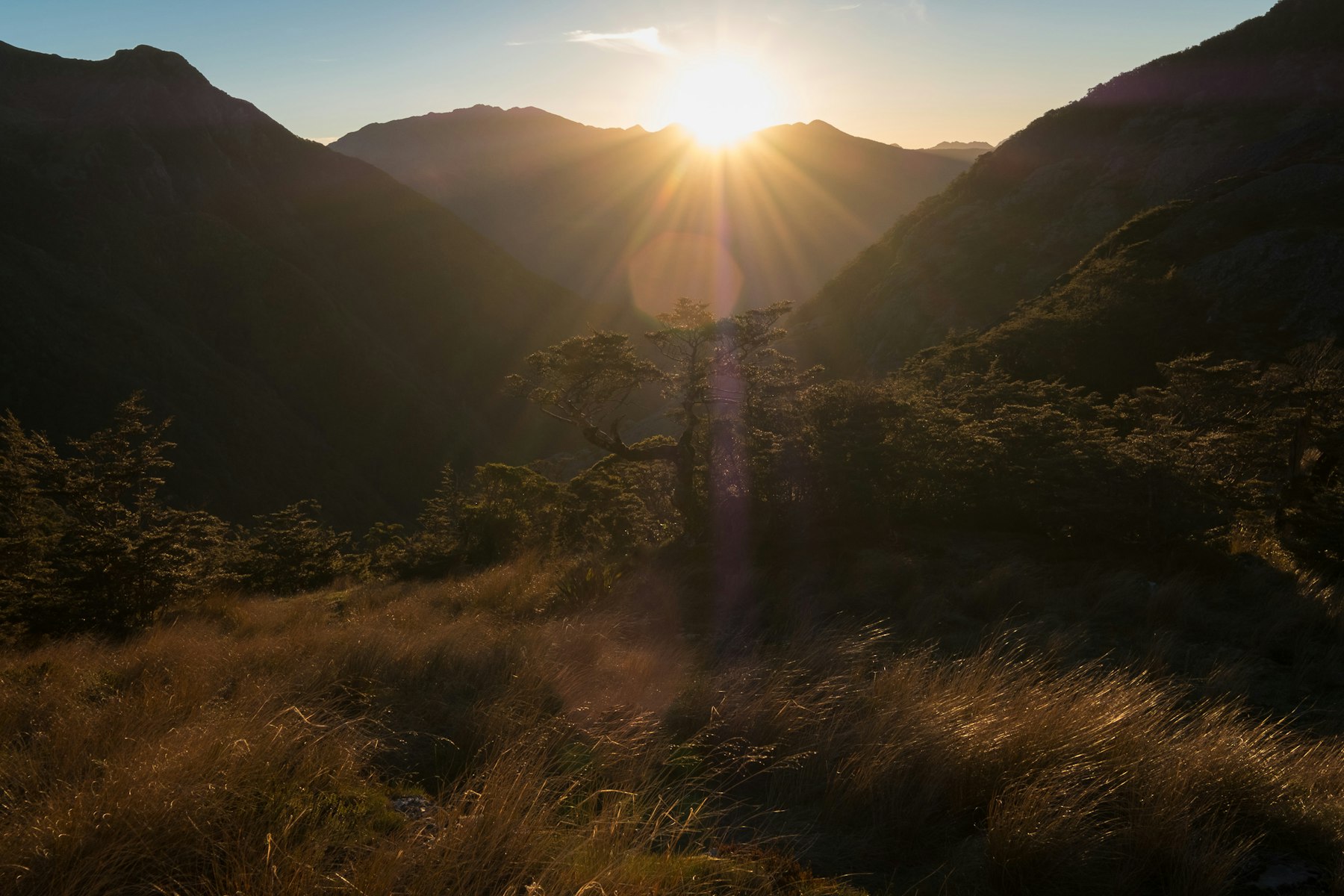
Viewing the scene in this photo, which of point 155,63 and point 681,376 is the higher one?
point 155,63

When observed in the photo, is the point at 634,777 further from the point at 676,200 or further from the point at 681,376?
the point at 676,200

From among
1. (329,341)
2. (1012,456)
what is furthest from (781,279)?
(1012,456)

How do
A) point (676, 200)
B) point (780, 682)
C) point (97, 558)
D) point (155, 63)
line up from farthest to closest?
point (676, 200), point (155, 63), point (97, 558), point (780, 682)

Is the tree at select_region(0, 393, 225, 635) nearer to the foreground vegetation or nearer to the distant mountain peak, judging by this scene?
the foreground vegetation

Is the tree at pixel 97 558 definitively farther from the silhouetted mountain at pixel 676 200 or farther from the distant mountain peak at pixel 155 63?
the silhouetted mountain at pixel 676 200

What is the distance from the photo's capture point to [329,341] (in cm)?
7438

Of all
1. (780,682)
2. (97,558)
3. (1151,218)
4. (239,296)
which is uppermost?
(239,296)

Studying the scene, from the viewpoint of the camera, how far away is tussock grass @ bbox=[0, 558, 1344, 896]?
2607 millimetres

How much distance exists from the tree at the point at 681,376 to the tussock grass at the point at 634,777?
26.0ft

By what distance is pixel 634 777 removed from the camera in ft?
11.5

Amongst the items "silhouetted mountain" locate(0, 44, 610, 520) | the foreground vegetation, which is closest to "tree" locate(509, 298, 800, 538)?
the foreground vegetation

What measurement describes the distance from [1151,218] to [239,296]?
76.1 m

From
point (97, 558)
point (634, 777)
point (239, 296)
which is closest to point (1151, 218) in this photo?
point (634, 777)

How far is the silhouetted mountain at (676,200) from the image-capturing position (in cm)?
15325
